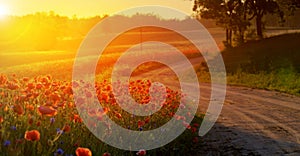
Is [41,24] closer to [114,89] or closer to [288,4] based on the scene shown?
[288,4]

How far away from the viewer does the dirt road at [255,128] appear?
9.77 meters

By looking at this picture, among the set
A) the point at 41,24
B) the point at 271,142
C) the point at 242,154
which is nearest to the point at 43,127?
the point at 242,154

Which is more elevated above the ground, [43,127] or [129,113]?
[43,127]

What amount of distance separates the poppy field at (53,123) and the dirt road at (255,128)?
741 millimetres

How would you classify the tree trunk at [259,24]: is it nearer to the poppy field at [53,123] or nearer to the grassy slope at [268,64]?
the grassy slope at [268,64]

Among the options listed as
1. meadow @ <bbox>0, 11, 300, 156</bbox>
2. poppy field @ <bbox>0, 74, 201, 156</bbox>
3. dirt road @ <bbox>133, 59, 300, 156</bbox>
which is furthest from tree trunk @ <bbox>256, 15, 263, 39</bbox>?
poppy field @ <bbox>0, 74, 201, 156</bbox>

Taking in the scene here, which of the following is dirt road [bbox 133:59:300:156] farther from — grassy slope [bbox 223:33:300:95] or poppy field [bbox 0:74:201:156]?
grassy slope [bbox 223:33:300:95]

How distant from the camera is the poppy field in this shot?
5.41 metres

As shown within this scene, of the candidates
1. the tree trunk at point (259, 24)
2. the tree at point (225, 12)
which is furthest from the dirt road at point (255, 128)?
the tree trunk at point (259, 24)

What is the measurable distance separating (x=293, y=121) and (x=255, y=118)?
1.15m

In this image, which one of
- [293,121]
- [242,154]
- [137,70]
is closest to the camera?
[242,154]

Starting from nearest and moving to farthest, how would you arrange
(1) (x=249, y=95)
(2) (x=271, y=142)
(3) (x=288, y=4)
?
1. (2) (x=271, y=142)
2. (1) (x=249, y=95)
3. (3) (x=288, y=4)

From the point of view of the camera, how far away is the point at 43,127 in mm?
6852

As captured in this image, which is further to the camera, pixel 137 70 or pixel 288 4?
pixel 288 4
